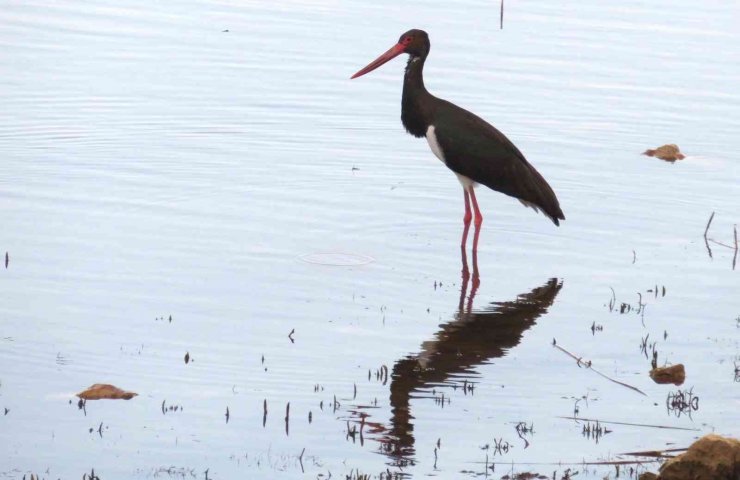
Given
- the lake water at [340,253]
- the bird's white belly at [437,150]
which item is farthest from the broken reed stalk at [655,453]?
the bird's white belly at [437,150]

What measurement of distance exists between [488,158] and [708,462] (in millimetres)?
5771

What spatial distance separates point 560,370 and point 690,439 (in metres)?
1.31

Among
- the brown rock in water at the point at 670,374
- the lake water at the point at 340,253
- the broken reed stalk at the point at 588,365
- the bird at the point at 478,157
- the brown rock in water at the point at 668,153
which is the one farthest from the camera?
the brown rock in water at the point at 668,153

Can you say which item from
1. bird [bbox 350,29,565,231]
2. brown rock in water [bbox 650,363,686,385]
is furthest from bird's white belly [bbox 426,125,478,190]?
brown rock in water [bbox 650,363,686,385]

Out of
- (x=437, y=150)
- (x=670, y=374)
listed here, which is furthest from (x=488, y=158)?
(x=670, y=374)

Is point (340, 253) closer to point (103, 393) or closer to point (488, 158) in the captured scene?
point (488, 158)

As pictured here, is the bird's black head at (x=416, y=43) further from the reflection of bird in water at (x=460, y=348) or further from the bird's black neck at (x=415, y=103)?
the reflection of bird in water at (x=460, y=348)

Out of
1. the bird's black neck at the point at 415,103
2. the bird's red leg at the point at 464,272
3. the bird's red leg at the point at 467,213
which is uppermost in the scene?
the bird's black neck at the point at 415,103

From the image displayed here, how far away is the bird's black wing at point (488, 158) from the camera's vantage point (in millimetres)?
11969

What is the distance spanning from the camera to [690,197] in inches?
532

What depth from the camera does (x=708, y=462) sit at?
6547 millimetres

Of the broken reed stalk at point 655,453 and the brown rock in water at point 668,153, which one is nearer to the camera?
the broken reed stalk at point 655,453

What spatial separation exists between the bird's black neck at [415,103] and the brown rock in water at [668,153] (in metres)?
3.43

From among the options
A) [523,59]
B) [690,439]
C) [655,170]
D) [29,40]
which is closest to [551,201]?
[655,170]
